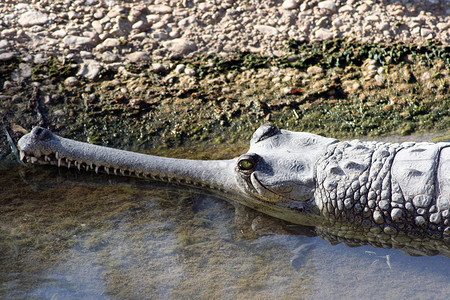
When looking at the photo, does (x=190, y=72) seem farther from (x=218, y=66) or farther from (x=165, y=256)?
(x=165, y=256)

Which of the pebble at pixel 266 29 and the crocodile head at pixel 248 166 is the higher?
the pebble at pixel 266 29

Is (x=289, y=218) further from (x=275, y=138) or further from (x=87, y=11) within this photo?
(x=87, y=11)

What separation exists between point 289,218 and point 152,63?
99.2 inches

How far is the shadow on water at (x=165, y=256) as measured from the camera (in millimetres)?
3119

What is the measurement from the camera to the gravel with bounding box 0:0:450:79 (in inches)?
214

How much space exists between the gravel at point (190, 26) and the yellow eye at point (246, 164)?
2.08 metres

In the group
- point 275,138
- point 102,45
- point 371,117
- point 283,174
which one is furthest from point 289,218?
point 102,45

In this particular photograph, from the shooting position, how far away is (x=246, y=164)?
372cm

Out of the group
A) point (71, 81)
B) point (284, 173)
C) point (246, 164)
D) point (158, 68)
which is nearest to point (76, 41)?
→ point (71, 81)

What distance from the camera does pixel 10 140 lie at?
4.62m

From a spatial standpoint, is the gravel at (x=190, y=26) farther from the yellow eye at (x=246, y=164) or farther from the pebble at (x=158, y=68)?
the yellow eye at (x=246, y=164)

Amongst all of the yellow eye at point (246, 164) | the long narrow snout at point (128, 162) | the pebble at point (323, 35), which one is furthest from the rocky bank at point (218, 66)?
the yellow eye at point (246, 164)

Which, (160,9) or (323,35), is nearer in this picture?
(323,35)

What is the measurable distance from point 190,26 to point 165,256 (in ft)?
10.4
